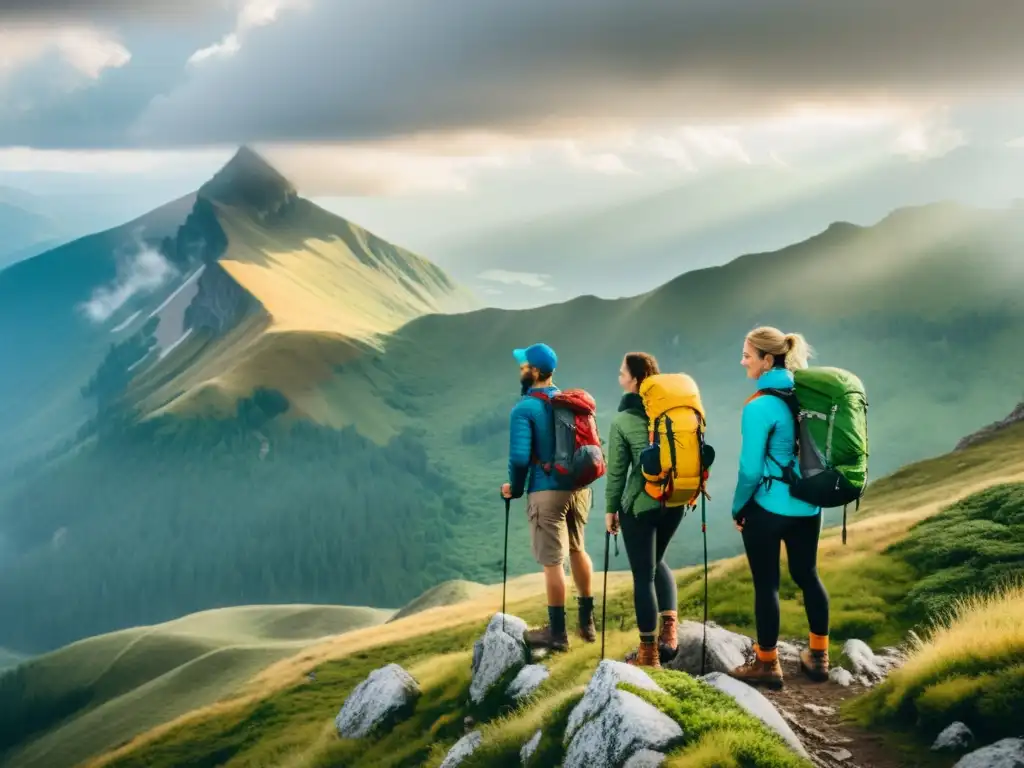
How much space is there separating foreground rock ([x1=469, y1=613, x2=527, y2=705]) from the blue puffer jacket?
5.07m

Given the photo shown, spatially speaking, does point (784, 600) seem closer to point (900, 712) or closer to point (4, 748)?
point (900, 712)

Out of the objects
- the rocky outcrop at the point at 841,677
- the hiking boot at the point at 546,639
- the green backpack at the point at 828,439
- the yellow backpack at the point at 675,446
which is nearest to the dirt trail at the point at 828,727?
the rocky outcrop at the point at 841,677

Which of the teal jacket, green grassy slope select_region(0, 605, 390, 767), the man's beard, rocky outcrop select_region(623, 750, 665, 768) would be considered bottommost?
green grassy slope select_region(0, 605, 390, 767)

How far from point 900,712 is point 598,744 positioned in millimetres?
4684

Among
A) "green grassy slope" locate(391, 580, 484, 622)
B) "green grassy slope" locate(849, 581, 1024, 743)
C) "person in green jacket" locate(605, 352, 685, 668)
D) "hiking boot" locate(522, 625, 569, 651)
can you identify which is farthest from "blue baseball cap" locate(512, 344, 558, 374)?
"green grassy slope" locate(391, 580, 484, 622)

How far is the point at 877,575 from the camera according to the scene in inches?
914

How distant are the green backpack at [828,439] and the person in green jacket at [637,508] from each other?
2276 millimetres

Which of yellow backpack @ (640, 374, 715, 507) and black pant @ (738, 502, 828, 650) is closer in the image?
black pant @ (738, 502, 828, 650)

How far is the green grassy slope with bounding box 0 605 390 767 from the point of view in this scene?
4141 inches

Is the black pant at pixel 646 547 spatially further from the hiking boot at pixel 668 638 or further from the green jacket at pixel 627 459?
the hiking boot at pixel 668 638

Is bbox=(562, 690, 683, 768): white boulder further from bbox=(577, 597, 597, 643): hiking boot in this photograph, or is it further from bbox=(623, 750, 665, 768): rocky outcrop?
bbox=(577, 597, 597, 643): hiking boot

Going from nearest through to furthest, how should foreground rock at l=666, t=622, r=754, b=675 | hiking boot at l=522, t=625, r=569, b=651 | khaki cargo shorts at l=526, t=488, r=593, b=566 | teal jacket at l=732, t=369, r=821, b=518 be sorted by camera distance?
teal jacket at l=732, t=369, r=821, b=518 < foreground rock at l=666, t=622, r=754, b=675 < khaki cargo shorts at l=526, t=488, r=593, b=566 < hiking boot at l=522, t=625, r=569, b=651

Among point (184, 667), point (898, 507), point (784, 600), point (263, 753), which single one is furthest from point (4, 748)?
point (784, 600)

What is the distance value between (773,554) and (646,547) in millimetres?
2142
